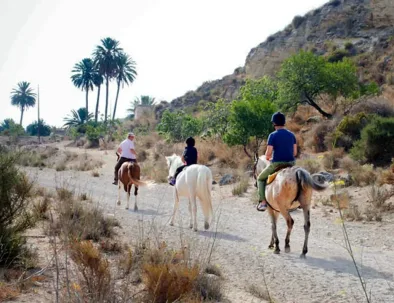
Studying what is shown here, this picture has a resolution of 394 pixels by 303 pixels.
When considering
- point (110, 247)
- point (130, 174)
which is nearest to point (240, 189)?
point (130, 174)

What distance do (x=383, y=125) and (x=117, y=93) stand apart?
6800 centimetres

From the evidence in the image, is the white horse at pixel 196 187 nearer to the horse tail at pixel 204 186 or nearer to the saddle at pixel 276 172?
the horse tail at pixel 204 186

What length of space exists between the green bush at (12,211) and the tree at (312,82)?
26372mm

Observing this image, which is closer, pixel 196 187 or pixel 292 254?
pixel 292 254

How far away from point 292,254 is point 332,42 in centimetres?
5025

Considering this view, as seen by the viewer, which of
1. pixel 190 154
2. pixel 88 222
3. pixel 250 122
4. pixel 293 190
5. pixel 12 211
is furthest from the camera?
pixel 250 122

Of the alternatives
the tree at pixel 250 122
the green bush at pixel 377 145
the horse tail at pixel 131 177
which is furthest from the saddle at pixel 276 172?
the tree at pixel 250 122

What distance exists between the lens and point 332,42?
53906 mm

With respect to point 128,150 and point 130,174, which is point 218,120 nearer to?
point 128,150

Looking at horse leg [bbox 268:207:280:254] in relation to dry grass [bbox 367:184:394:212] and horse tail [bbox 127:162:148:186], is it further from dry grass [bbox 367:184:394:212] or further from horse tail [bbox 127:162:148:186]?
horse tail [bbox 127:162:148:186]

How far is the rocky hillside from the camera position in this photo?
1859 inches

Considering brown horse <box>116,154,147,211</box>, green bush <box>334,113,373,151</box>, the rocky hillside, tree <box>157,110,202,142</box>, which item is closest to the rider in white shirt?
brown horse <box>116,154,147,211</box>

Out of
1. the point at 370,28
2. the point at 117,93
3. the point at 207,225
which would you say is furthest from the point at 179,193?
the point at 117,93

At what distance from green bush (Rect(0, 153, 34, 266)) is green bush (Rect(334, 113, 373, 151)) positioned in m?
18.6
